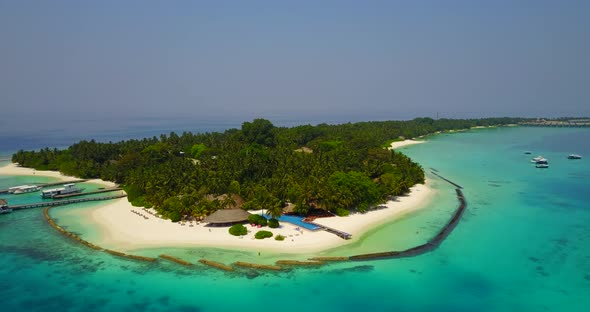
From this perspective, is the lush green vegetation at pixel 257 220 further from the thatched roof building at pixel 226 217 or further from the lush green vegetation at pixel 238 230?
the lush green vegetation at pixel 238 230

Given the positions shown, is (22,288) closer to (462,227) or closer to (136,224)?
(136,224)

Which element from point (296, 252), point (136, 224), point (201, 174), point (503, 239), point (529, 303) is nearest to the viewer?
point (529, 303)

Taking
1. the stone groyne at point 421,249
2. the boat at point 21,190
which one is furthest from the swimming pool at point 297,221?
the boat at point 21,190

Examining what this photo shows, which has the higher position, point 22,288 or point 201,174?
point 201,174

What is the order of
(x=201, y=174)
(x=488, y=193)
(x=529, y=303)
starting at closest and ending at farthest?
(x=529, y=303), (x=201, y=174), (x=488, y=193)

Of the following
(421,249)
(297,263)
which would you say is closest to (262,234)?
(297,263)

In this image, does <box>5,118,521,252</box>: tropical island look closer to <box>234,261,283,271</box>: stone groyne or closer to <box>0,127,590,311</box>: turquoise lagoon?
<box>0,127,590,311</box>: turquoise lagoon

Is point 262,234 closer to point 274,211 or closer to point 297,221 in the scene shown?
point 274,211

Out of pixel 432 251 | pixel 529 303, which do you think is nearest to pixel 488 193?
pixel 432 251
